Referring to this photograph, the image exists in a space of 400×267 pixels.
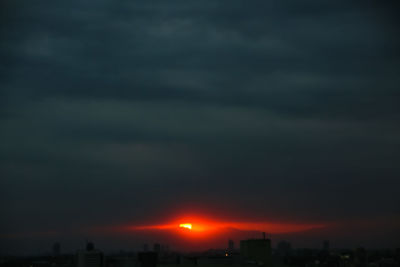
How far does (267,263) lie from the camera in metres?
95.8

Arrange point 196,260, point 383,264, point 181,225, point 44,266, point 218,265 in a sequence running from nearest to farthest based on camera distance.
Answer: point 181,225, point 218,265, point 196,260, point 44,266, point 383,264

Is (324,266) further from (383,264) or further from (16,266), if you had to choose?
(16,266)

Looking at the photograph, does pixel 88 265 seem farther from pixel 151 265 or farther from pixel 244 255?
pixel 244 255

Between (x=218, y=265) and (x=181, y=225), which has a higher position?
(x=181, y=225)

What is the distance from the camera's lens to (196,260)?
104938 mm

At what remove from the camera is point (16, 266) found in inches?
A: 7234

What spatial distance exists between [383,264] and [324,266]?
24.1 m

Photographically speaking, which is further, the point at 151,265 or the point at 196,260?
the point at 196,260

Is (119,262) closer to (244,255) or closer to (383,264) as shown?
(244,255)

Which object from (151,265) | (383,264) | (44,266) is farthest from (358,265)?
(151,265)

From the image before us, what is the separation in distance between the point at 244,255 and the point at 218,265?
757 centimetres

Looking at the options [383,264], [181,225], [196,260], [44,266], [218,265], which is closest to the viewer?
[181,225]

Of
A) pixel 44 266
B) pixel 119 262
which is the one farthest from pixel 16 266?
pixel 119 262

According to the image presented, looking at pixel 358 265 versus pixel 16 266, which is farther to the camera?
pixel 358 265
